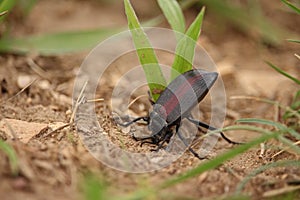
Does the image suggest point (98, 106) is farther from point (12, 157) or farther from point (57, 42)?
point (12, 157)

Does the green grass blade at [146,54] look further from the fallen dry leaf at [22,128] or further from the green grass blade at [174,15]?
the fallen dry leaf at [22,128]

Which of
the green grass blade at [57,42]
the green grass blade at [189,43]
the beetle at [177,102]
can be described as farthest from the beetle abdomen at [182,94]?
the green grass blade at [57,42]

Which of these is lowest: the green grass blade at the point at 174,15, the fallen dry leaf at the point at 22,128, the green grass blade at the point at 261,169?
the green grass blade at the point at 261,169

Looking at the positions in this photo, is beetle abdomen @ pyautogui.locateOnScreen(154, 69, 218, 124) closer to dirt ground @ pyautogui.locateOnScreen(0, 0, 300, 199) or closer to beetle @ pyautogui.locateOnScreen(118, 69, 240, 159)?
beetle @ pyautogui.locateOnScreen(118, 69, 240, 159)

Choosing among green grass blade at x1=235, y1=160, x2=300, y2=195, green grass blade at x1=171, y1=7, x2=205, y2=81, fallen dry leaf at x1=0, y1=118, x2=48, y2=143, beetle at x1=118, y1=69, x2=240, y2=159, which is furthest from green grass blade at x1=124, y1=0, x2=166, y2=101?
green grass blade at x1=235, y1=160, x2=300, y2=195

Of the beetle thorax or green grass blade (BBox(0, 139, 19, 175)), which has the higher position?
green grass blade (BBox(0, 139, 19, 175))

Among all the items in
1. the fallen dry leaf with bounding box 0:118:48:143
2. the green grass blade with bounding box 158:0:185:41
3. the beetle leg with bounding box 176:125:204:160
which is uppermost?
the green grass blade with bounding box 158:0:185:41

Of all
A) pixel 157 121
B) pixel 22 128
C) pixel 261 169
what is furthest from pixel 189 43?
pixel 22 128
